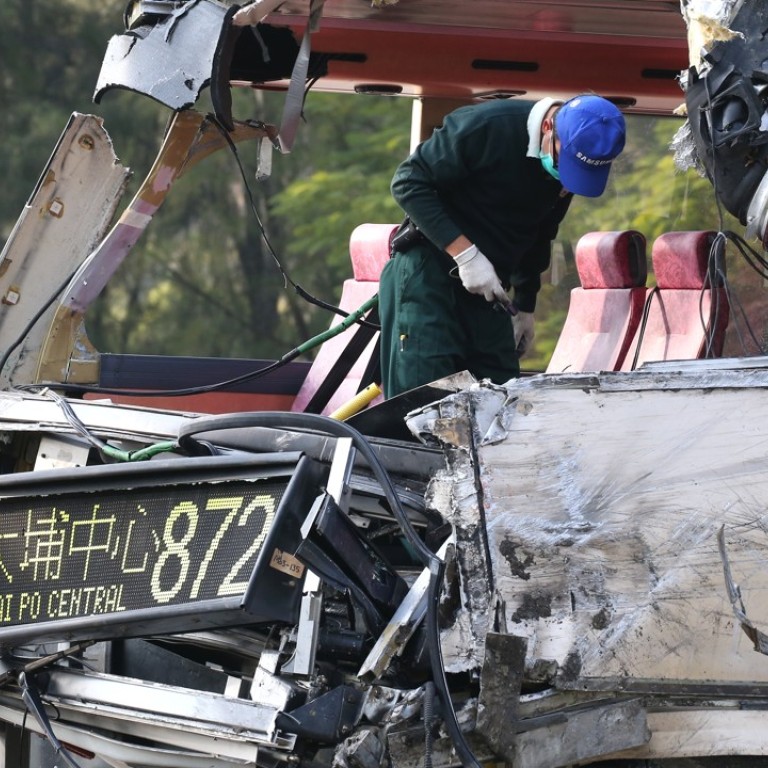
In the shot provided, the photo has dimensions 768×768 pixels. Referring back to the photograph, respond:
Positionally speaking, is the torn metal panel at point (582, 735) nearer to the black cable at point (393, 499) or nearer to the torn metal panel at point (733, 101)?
the black cable at point (393, 499)

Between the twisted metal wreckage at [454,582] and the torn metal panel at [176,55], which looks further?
the torn metal panel at [176,55]

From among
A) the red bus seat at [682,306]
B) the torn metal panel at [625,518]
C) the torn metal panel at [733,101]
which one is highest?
the red bus seat at [682,306]

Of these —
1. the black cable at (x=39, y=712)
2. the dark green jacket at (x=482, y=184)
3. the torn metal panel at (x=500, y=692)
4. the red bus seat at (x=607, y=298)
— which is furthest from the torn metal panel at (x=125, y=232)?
the torn metal panel at (x=500, y=692)

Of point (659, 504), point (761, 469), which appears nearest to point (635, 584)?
point (659, 504)

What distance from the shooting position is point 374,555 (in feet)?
9.64

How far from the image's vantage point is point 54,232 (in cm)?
452

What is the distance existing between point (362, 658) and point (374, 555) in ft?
0.72

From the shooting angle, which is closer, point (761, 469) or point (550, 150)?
point (761, 469)

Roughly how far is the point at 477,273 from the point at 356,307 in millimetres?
2135

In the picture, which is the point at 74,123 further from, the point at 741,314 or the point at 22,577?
the point at 741,314

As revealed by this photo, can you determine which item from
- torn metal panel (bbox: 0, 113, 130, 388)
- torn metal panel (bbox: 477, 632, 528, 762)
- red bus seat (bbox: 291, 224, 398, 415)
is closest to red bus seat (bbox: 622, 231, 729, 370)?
red bus seat (bbox: 291, 224, 398, 415)

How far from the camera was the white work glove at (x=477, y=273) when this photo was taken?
397 centimetres

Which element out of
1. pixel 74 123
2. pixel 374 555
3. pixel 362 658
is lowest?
pixel 362 658

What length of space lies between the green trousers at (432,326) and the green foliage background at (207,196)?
956cm
